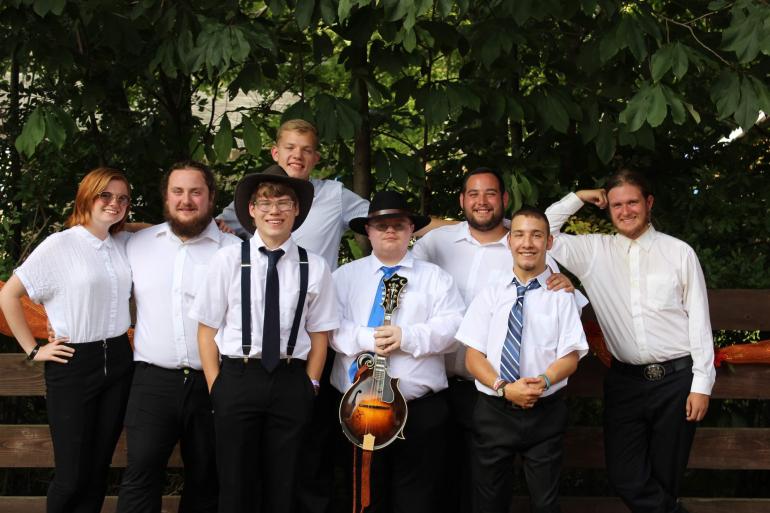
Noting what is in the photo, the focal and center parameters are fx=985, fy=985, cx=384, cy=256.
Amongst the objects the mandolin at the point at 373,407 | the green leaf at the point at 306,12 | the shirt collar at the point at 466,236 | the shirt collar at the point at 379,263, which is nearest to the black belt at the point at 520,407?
the mandolin at the point at 373,407

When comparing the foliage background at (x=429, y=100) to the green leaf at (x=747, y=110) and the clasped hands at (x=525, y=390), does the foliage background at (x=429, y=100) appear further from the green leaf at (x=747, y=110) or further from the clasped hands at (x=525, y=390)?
the clasped hands at (x=525, y=390)

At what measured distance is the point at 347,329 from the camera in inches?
190

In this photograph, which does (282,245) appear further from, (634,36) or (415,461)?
(634,36)

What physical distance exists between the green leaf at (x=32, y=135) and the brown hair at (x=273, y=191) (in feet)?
3.80

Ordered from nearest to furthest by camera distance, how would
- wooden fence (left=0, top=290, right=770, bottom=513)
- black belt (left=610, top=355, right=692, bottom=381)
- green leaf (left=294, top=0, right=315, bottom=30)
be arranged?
1. green leaf (left=294, top=0, right=315, bottom=30)
2. black belt (left=610, top=355, right=692, bottom=381)
3. wooden fence (left=0, top=290, right=770, bottom=513)

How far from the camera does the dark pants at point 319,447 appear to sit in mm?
5109

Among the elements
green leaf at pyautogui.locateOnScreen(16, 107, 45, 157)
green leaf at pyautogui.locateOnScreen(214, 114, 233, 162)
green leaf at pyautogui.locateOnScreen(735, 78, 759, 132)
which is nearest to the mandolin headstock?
green leaf at pyautogui.locateOnScreen(214, 114, 233, 162)

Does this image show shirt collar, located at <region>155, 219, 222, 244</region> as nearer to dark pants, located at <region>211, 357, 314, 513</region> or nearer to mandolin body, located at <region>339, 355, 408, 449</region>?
dark pants, located at <region>211, 357, 314, 513</region>

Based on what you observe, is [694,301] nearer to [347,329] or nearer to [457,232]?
[457,232]

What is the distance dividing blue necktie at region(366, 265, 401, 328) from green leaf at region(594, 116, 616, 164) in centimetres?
132

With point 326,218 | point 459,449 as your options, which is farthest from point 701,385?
point 326,218

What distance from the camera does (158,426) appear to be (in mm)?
4707

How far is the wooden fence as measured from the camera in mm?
5453

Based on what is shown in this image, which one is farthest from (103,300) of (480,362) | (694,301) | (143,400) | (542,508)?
(694,301)
